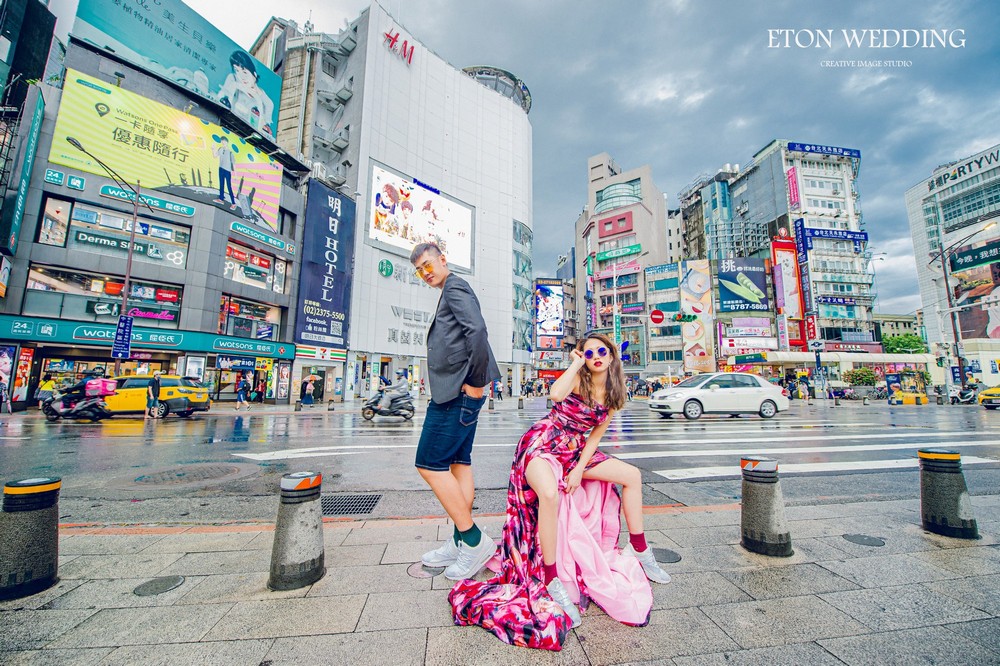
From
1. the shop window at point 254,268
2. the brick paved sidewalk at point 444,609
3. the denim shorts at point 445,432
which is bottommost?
the brick paved sidewalk at point 444,609

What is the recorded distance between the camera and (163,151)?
69.1 ft

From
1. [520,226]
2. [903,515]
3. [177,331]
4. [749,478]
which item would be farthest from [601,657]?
[520,226]

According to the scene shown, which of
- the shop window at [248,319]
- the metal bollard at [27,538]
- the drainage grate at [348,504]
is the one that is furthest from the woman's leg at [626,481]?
the shop window at [248,319]

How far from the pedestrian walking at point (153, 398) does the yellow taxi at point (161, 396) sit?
10 centimetres

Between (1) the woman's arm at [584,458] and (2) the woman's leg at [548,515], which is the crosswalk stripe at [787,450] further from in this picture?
(2) the woman's leg at [548,515]

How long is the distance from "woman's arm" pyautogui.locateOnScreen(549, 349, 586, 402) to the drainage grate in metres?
2.68

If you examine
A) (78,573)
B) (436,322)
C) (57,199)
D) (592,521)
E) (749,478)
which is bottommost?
(78,573)

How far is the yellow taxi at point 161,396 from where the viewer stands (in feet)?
44.9

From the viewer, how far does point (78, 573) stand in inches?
105

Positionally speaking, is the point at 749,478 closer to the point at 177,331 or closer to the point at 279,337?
the point at 177,331

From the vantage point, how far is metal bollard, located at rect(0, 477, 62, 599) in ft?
7.60

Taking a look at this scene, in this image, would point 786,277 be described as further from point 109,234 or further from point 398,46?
point 109,234

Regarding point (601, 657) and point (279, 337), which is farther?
point (279, 337)

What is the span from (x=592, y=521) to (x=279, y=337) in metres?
27.0
